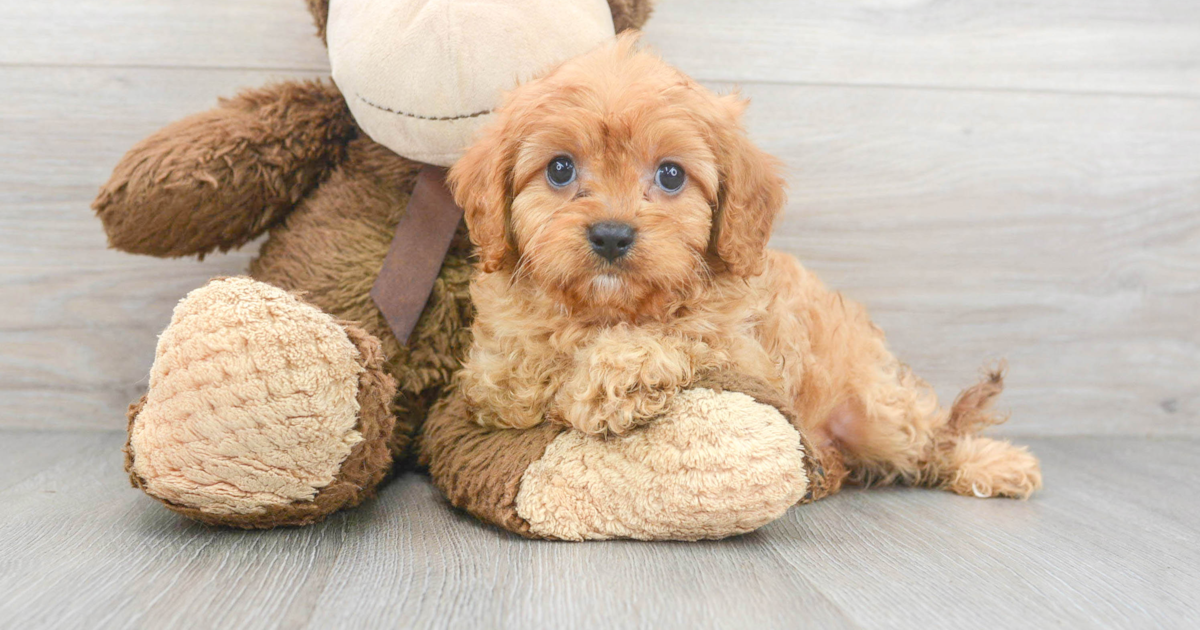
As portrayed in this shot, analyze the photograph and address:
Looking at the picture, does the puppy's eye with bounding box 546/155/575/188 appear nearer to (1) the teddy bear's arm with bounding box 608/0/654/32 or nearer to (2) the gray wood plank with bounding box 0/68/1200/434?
(1) the teddy bear's arm with bounding box 608/0/654/32

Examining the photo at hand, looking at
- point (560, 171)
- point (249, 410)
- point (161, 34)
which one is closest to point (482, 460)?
point (249, 410)

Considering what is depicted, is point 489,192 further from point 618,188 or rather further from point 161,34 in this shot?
point 161,34

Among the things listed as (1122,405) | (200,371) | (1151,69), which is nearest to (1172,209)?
(1151,69)

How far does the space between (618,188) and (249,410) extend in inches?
28.0

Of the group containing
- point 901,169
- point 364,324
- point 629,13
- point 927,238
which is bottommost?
point 364,324

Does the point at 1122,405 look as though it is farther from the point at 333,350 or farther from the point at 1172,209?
the point at 333,350

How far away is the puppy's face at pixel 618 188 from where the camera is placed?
56.5 inches

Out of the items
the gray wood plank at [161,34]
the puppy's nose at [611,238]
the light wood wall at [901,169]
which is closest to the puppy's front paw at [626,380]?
the puppy's nose at [611,238]

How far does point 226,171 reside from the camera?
184 centimetres

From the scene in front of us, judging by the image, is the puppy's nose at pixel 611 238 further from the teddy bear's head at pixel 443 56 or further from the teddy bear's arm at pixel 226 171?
the teddy bear's arm at pixel 226 171

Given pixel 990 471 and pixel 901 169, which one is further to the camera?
pixel 901 169

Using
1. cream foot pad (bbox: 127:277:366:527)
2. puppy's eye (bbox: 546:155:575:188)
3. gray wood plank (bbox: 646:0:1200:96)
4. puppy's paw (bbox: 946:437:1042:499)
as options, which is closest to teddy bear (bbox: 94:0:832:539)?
cream foot pad (bbox: 127:277:366:527)

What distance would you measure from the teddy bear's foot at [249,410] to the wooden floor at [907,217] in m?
0.19

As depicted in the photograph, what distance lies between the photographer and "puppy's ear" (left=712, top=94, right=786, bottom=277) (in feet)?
5.05
